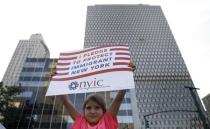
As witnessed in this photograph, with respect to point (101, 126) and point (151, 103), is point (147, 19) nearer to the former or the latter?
point (151, 103)

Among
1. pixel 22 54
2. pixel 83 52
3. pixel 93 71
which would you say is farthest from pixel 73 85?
pixel 22 54

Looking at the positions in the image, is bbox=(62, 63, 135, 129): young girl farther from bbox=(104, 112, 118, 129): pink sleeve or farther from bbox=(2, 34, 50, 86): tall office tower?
bbox=(2, 34, 50, 86): tall office tower

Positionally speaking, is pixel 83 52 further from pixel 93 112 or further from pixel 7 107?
pixel 7 107

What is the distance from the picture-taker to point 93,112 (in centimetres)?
359

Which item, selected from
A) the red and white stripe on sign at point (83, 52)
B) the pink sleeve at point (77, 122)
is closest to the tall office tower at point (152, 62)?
the red and white stripe on sign at point (83, 52)

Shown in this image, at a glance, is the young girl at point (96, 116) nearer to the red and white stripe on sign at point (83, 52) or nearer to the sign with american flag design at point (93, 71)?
the sign with american flag design at point (93, 71)

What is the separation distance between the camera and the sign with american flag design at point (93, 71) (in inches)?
192

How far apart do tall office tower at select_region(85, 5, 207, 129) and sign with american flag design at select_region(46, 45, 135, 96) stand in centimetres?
13180

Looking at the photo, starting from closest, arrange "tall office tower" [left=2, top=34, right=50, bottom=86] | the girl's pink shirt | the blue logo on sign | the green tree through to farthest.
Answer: the girl's pink shirt, the blue logo on sign, the green tree, "tall office tower" [left=2, top=34, right=50, bottom=86]

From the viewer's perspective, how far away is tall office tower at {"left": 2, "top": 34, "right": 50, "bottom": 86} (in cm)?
15112

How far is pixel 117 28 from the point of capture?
157 metres

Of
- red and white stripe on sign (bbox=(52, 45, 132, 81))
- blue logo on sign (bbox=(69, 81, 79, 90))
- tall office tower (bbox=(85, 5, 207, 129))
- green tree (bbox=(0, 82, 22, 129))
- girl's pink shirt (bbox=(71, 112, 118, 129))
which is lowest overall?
girl's pink shirt (bbox=(71, 112, 118, 129))

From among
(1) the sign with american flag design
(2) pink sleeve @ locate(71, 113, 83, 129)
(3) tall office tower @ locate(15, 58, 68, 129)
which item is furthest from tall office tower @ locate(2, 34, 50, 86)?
(2) pink sleeve @ locate(71, 113, 83, 129)

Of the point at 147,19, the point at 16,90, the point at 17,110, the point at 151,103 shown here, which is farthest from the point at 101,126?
the point at 147,19
